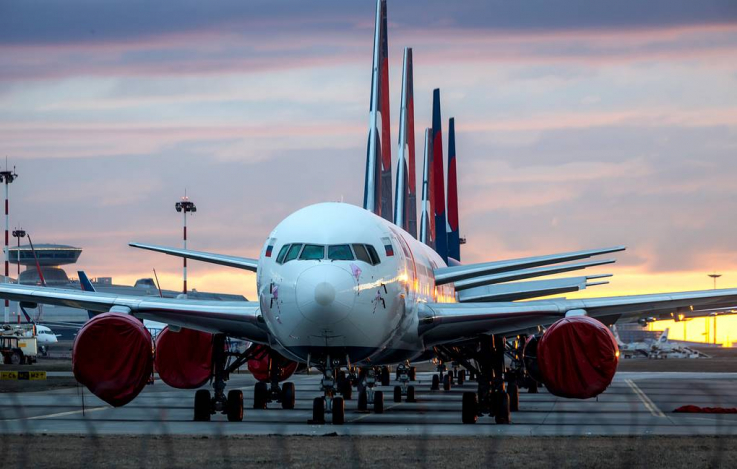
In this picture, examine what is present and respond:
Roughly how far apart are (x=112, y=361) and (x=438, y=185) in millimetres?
29423

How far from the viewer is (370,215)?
24609 mm

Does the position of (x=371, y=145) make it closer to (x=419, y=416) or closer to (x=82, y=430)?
(x=419, y=416)

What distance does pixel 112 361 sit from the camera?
22.9 m

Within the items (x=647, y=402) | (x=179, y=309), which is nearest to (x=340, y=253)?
(x=179, y=309)

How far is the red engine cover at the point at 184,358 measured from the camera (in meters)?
28.2

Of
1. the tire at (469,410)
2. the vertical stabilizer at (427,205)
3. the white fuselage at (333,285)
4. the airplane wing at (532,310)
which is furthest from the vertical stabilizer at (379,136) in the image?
the white fuselage at (333,285)

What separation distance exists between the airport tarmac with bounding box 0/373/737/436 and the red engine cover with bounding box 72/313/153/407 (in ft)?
2.54

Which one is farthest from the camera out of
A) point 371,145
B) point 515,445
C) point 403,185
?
point 403,185

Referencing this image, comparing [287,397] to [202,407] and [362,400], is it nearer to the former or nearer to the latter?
[362,400]

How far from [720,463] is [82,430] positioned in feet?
39.9

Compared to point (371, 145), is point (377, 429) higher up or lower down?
lower down

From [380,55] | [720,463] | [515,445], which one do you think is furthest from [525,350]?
[380,55]

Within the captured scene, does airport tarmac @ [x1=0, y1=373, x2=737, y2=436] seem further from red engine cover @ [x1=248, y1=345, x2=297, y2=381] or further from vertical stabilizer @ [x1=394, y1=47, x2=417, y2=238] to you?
vertical stabilizer @ [x1=394, y1=47, x2=417, y2=238]

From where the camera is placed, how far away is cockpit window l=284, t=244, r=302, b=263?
21.8 metres
